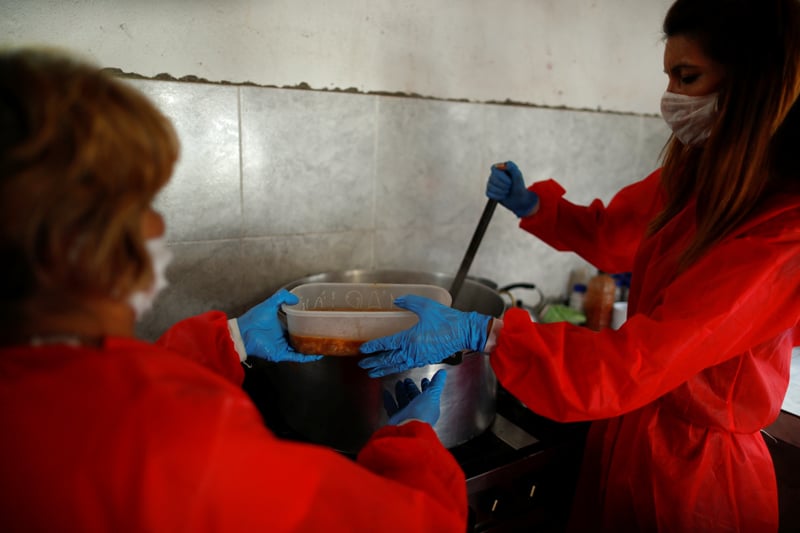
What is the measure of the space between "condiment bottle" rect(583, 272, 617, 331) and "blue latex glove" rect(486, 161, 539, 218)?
1.99ft

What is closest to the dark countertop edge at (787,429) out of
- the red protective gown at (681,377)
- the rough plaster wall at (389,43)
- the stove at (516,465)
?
the red protective gown at (681,377)

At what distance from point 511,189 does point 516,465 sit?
65cm

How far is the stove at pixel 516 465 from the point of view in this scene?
3.29 ft

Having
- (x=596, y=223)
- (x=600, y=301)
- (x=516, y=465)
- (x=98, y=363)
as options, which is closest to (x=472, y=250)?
(x=596, y=223)

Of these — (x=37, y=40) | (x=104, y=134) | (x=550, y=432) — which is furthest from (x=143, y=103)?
(x=550, y=432)

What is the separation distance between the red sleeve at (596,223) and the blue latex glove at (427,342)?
51cm

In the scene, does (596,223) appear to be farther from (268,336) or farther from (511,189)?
(268,336)

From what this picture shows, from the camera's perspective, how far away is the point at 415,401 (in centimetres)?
84

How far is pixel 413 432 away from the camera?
73cm

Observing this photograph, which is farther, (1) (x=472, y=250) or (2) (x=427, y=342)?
(1) (x=472, y=250)

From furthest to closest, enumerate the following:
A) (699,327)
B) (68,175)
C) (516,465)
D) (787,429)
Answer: (787,429)
(516,465)
(699,327)
(68,175)

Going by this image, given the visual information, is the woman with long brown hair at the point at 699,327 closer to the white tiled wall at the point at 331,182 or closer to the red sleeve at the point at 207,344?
the red sleeve at the point at 207,344

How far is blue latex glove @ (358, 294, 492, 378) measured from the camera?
0.88 metres

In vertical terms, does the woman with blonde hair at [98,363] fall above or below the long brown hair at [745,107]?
below
